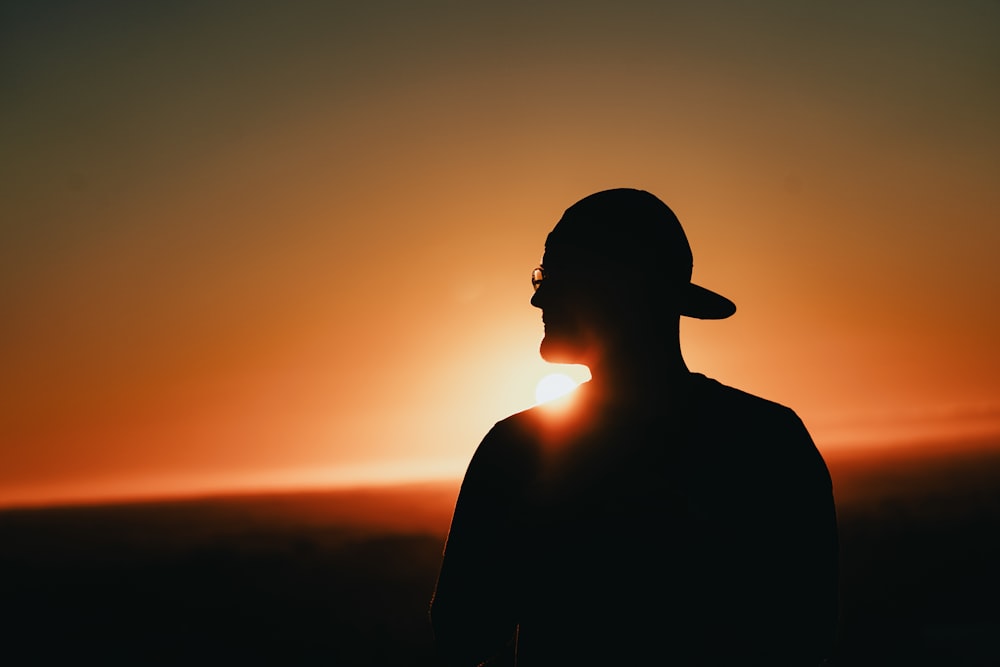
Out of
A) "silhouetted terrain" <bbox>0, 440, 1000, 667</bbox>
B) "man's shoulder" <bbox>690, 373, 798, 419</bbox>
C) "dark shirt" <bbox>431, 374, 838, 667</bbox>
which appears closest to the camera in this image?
"dark shirt" <bbox>431, 374, 838, 667</bbox>

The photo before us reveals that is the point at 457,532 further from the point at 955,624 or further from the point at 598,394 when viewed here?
the point at 955,624

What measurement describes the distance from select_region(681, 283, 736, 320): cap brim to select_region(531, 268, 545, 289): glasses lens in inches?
15.7

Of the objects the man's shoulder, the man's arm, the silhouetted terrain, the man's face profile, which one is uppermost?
the man's face profile

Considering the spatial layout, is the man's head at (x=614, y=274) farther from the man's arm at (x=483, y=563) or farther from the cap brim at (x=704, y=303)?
the man's arm at (x=483, y=563)

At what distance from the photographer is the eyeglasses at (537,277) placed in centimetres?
221

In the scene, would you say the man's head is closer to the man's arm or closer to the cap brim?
the cap brim

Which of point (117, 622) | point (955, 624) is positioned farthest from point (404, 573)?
point (955, 624)

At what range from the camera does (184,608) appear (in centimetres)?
9094

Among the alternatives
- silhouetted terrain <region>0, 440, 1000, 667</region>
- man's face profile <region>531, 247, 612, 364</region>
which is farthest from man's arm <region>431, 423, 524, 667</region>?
silhouetted terrain <region>0, 440, 1000, 667</region>

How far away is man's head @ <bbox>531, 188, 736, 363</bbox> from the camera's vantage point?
6.72 feet

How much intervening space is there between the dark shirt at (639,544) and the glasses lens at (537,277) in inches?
14.7

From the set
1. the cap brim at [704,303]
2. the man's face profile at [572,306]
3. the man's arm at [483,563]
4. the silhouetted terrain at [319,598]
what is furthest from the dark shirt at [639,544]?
the silhouetted terrain at [319,598]

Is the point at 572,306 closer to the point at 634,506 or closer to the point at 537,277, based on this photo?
the point at 537,277

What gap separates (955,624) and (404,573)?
7040 centimetres
